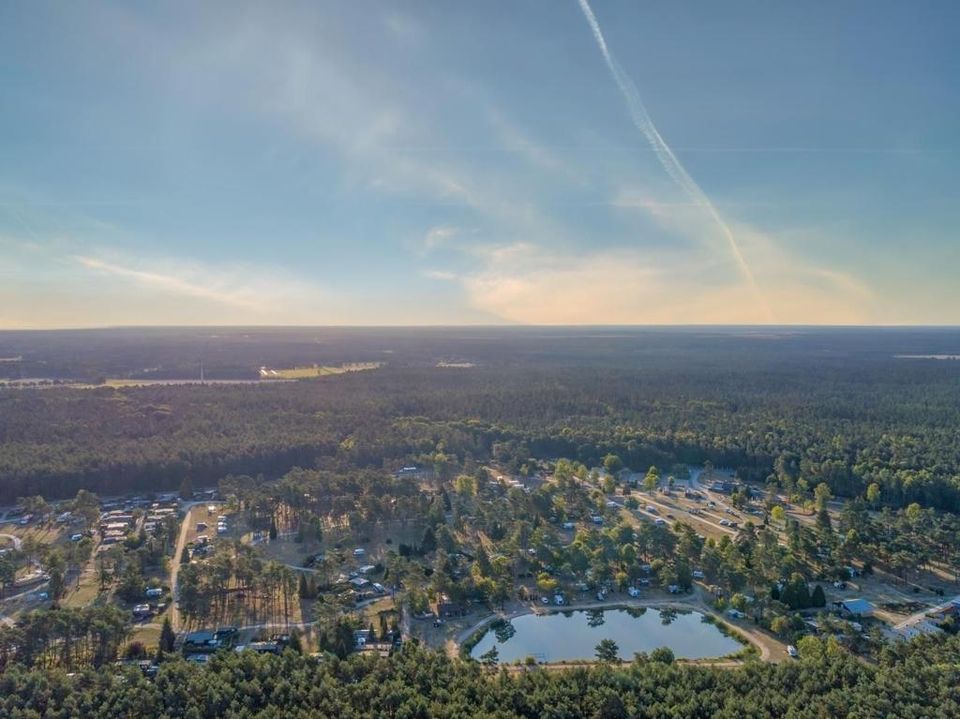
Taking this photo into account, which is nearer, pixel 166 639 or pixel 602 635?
pixel 166 639

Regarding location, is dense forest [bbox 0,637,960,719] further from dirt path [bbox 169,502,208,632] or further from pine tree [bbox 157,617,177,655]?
dirt path [bbox 169,502,208,632]

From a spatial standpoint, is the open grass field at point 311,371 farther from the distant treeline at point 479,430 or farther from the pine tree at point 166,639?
the pine tree at point 166,639

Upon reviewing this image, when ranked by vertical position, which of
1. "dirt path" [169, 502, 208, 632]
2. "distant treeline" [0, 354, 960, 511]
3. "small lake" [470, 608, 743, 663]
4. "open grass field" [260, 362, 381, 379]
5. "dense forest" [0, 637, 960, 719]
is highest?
"open grass field" [260, 362, 381, 379]

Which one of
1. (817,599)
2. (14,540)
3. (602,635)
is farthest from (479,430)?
(14,540)

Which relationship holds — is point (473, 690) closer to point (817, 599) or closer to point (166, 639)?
point (166, 639)

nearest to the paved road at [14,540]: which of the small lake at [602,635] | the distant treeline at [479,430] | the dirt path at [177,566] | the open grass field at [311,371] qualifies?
the distant treeline at [479,430]

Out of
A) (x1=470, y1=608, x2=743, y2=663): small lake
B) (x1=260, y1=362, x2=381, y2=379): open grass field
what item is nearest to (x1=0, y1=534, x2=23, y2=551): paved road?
(x1=470, y1=608, x2=743, y2=663): small lake

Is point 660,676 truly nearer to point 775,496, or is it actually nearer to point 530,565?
point 530,565
